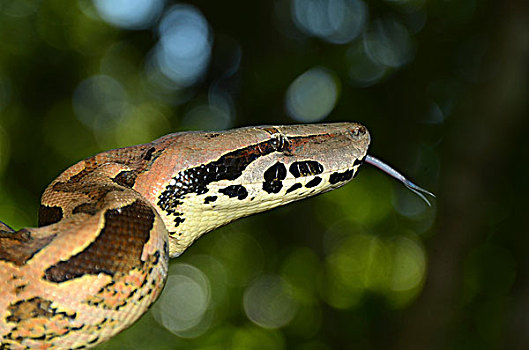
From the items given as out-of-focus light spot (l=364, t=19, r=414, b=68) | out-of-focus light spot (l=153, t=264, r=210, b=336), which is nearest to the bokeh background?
out-of-focus light spot (l=364, t=19, r=414, b=68)

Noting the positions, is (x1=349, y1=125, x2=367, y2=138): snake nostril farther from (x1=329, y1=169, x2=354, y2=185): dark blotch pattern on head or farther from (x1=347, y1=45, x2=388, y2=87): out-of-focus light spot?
(x1=347, y1=45, x2=388, y2=87): out-of-focus light spot

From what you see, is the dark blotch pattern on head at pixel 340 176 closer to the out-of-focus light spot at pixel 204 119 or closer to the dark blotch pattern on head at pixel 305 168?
the dark blotch pattern on head at pixel 305 168

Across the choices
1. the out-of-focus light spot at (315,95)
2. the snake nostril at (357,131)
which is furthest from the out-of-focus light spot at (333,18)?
the snake nostril at (357,131)

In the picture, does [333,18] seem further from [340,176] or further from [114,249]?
[114,249]

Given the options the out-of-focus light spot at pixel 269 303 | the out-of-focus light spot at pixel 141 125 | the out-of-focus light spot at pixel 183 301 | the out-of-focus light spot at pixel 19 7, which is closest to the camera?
the out-of-focus light spot at pixel 19 7

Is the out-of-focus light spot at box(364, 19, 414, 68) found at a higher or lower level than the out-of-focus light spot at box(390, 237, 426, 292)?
higher

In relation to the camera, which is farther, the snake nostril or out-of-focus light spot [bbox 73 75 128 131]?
out-of-focus light spot [bbox 73 75 128 131]

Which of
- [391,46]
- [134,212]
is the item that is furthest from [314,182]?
[391,46]
